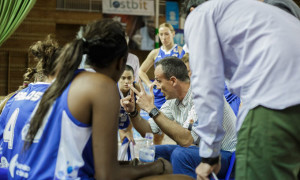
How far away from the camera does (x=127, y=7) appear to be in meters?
10.2

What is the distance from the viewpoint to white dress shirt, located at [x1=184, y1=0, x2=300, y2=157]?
151cm

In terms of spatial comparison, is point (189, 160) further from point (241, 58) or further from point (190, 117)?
point (241, 58)

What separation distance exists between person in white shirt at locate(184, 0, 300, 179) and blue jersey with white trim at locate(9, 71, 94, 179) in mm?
446

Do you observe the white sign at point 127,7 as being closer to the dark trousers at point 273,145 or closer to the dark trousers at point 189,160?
the dark trousers at point 189,160

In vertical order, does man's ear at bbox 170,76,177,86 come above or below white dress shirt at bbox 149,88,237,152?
above

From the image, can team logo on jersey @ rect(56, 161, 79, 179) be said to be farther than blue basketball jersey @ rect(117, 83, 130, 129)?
No

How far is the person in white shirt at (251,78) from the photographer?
1.48 m

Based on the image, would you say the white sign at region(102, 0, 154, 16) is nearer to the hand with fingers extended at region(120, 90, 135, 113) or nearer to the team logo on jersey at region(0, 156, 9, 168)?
the hand with fingers extended at region(120, 90, 135, 113)

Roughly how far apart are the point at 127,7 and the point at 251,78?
8.97 meters

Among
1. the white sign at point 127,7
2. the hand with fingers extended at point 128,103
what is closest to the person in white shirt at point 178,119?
the hand with fingers extended at point 128,103

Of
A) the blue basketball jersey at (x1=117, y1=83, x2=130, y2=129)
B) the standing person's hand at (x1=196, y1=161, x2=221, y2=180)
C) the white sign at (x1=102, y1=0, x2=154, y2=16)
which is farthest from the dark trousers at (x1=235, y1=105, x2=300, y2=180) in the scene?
the white sign at (x1=102, y1=0, x2=154, y2=16)

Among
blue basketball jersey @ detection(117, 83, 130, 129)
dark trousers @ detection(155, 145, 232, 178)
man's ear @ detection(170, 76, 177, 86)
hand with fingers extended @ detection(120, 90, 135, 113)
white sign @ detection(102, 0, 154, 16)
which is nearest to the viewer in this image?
→ dark trousers @ detection(155, 145, 232, 178)

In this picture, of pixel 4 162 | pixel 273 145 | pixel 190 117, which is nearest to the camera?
pixel 273 145

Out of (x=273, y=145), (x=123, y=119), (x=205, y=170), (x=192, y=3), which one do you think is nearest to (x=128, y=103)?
(x=123, y=119)
